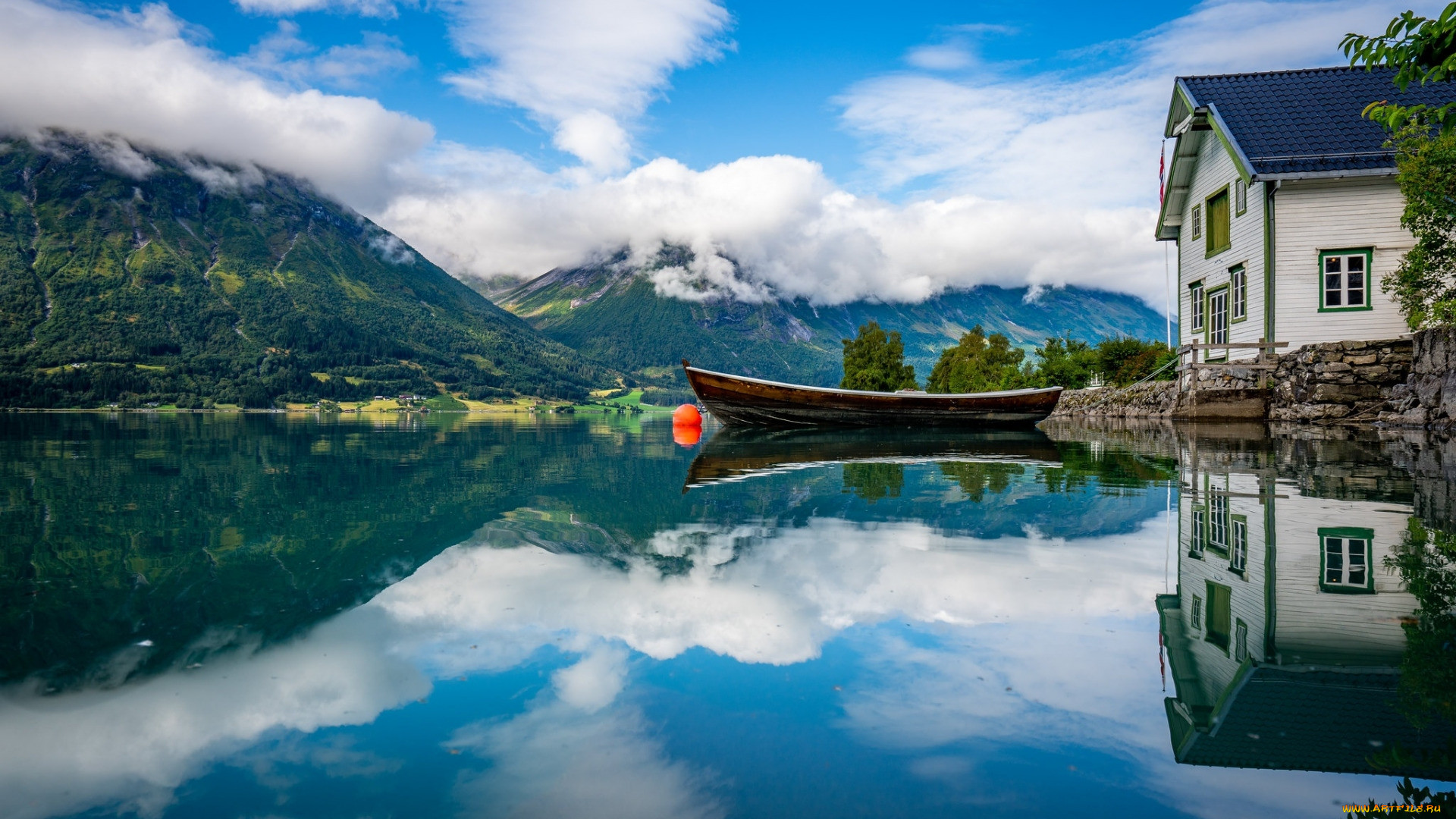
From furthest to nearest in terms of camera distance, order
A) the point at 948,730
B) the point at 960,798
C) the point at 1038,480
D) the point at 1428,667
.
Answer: the point at 1038,480
the point at 1428,667
the point at 948,730
the point at 960,798

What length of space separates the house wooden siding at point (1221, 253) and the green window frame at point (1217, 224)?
0.10m

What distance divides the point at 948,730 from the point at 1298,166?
84.3 feet

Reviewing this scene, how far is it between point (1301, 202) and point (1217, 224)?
4.24 meters

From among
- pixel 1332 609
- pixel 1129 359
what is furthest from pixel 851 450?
pixel 1129 359

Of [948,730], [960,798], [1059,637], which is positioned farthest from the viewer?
[1059,637]

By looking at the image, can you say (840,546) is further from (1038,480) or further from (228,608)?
(1038,480)

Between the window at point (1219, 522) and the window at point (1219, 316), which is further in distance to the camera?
the window at point (1219, 316)

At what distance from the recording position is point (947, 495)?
395 inches

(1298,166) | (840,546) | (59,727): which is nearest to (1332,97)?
(1298,166)

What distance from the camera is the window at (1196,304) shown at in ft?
94.1

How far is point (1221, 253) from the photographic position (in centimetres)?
2638

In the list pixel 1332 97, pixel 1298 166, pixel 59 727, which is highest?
pixel 1332 97

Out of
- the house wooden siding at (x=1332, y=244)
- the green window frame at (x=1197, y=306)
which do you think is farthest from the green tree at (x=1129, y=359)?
the house wooden siding at (x=1332, y=244)

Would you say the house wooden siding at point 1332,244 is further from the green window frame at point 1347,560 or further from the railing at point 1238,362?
the green window frame at point 1347,560
